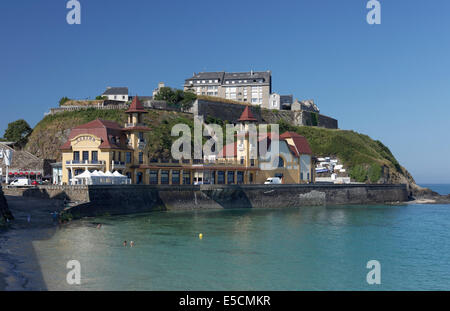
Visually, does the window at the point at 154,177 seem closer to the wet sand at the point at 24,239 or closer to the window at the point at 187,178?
the window at the point at 187,178

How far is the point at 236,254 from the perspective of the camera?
39250 millimetres

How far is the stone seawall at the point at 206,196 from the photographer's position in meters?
60.9

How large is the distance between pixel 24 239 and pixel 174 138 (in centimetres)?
6431

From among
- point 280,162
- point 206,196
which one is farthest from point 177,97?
point 206,196

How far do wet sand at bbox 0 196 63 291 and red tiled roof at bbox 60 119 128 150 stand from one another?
41.8 feet

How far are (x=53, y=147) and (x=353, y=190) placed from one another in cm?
6377

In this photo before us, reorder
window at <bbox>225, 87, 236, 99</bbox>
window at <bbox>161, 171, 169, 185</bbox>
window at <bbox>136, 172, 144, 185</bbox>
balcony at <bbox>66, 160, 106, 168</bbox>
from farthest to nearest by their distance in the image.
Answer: window at <bbox>225, 87, 236, 99</bbox>
window at <bbox>161, 171, 169, 185</bbox>
window at <bbox>136, 172, 144, 185</bbox>
balcony at <bbox>66, 160, 106, 168</bbox>

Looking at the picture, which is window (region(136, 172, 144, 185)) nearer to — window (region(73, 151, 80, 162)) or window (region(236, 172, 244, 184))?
window (region(73, 151, 80, 162))

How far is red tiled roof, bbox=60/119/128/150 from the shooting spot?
70.2 metres

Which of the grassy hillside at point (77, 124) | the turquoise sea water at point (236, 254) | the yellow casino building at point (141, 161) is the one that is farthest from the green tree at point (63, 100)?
the turquoise sea water at point (236, 254)

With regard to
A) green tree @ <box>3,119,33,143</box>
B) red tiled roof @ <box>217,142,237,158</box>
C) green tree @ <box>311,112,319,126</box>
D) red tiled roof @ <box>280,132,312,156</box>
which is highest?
green tree @ <box>311,112,319,126</box>

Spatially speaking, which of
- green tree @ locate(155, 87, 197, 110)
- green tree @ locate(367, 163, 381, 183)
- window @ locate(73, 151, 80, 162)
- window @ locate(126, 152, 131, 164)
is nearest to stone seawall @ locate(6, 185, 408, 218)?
window @ locate(126, 152, 131, 164)
